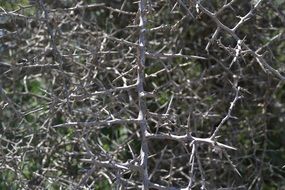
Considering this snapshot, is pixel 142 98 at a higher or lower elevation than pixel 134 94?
higher

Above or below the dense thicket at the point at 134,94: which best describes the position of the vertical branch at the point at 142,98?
above

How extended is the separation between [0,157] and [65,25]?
82 cm

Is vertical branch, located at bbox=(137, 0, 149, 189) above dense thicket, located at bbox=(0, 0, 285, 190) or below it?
above

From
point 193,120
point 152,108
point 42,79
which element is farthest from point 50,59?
point 193,120

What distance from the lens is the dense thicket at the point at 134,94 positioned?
2443 mm

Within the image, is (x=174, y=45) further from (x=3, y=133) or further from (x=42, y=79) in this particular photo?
(x=3, y=133)

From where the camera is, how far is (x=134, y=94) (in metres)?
2.68

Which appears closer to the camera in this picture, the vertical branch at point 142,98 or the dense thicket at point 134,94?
the vertical branch at point 142,98

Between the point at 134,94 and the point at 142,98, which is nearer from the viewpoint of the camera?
the point at 142,98

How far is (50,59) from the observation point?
9.73ft

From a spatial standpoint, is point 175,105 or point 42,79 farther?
point 42,79

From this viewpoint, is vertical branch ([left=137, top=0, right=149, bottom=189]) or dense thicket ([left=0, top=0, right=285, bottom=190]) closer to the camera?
vertical branch ([left=137, top=0, right=149, bottom=189])

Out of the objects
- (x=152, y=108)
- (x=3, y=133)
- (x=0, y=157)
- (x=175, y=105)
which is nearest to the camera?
(x=0, y=157)

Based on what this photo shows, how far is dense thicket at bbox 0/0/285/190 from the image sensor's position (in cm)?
244
